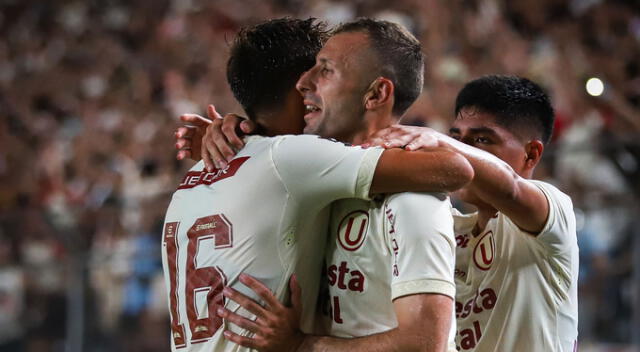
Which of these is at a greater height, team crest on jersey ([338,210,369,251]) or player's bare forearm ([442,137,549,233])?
player's bare forearm ([442,137,549,233])

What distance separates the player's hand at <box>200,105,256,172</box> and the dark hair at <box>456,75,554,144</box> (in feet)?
2.98

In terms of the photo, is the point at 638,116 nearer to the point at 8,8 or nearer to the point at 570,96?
the point at 570,96

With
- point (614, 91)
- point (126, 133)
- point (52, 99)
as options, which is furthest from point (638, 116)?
point (52, 99)

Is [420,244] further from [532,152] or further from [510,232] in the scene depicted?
[532,152]

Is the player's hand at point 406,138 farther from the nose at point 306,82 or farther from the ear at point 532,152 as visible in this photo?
the ear at point 532,152

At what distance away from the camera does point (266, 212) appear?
3.11m

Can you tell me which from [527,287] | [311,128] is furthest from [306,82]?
[527,287]

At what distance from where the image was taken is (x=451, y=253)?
3.02 m

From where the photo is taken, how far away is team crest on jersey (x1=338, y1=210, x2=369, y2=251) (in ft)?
10.3

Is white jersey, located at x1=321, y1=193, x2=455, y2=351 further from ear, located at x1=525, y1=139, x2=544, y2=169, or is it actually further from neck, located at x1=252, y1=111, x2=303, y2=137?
ear, located at x1=525, y1=139, x2=544, y2=169

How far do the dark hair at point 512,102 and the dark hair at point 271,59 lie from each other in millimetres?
663

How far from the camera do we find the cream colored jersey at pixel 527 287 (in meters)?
3.45

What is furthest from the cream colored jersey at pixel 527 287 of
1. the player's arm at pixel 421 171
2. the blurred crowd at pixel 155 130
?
the blurred crowd at pixel 155 130

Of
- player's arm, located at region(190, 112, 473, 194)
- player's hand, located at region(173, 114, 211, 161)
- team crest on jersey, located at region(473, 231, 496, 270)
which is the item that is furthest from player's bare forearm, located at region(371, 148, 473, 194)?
player's hand, located at region(173, 114, 211, 161)
